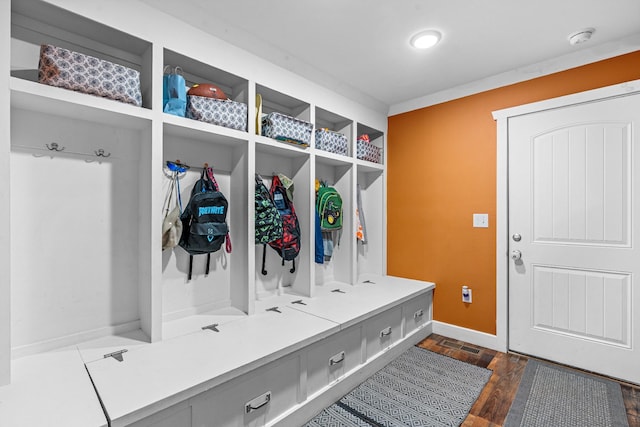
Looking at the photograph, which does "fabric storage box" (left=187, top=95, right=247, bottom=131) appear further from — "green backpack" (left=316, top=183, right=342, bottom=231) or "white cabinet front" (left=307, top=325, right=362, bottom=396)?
"white cabinet front" (left=307, top=325, right=362, bottom=396)

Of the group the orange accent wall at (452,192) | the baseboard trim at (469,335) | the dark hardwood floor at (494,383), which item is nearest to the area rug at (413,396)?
the dark hardwood floor at (494,383)

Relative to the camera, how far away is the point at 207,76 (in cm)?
209

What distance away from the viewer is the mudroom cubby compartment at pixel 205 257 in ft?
6.57

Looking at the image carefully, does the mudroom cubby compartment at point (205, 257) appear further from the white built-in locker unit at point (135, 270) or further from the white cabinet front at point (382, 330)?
the white cabinet front at point (382, 330)

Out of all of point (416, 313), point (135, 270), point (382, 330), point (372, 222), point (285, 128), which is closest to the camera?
point (135, 270)

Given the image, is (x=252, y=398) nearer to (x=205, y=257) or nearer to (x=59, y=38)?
(x=205, y=257)

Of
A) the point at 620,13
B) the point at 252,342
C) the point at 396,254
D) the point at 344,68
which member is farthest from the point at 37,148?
the point at 620,13

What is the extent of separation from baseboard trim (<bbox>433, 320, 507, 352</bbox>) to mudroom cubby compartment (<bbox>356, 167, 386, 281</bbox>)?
760 mm

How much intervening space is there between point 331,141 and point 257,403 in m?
2.00

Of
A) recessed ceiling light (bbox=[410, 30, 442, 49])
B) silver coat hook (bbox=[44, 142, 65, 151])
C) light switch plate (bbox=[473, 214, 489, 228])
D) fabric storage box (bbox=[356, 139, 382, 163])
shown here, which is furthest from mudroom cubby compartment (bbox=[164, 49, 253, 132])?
light switch plate (bbox=[473, 214, 489, 228])

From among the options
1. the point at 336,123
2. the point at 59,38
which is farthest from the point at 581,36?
the point at 59,38

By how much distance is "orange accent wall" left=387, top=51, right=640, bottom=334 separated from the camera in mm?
2691

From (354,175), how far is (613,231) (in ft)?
6.39

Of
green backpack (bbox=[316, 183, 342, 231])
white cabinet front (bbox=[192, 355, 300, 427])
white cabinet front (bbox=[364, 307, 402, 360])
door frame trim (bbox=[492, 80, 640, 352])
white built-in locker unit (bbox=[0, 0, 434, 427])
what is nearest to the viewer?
white built-in locker unit (bbox=[0, 0, 434, 427])
